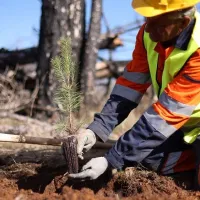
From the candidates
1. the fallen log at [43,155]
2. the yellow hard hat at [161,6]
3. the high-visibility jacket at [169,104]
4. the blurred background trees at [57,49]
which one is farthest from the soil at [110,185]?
the blurred background trees at [57,49]

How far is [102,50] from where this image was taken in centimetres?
877

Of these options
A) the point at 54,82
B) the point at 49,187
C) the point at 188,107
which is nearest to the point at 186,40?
the point at 188,107

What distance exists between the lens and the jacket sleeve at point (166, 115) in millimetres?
3068

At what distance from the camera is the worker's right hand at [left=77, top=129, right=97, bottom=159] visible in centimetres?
318

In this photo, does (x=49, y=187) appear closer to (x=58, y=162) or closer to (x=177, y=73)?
(x=58, y=162)

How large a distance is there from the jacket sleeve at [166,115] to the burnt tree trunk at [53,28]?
376 cm

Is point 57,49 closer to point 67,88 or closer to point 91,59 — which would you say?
point 91,59

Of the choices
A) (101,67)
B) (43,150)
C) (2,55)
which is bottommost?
(101,67)

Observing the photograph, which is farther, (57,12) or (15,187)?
→ (57,12)

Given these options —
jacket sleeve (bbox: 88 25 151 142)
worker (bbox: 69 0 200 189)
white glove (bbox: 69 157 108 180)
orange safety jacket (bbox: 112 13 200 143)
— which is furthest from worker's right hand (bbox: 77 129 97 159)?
orange safety jacket (bbox: 112 13 200 143)

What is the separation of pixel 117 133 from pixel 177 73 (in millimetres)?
3092

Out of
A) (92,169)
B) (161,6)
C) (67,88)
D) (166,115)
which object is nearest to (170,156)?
(166,115)

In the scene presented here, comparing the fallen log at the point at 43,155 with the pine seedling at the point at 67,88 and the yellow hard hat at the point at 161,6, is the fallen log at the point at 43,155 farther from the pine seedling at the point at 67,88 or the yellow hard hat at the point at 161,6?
the yellow hard hat at the point at 161,6

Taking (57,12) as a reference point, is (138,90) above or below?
above
